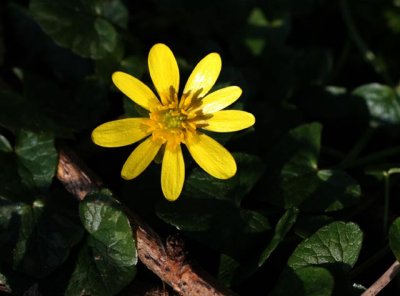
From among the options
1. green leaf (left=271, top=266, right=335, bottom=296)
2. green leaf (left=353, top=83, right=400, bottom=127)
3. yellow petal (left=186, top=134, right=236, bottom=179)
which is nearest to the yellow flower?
yellow petal (left=186, top=134, right=236, bottom=179)

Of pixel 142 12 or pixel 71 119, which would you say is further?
pixel 142 12

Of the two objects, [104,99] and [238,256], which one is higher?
[104,99]

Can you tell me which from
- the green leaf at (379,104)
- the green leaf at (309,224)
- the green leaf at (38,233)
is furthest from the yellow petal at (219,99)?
the green leaf at (379,104)

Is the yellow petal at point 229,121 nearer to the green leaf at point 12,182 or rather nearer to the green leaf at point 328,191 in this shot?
the green leaf at point 328,191

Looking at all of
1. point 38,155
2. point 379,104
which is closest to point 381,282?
point 379,104

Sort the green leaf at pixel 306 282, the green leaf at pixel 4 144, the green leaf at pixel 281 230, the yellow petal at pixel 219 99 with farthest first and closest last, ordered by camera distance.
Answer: the green leaf at pixel 4 144 < the yellow petal at pixel 219 99 < the green leaf at pixel 281 230 < the green leaf at pixel 306 282

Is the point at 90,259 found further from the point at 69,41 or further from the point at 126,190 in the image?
the point at 69,41

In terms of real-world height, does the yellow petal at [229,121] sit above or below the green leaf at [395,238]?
above

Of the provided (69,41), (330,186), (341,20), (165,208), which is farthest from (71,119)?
(341,20)
